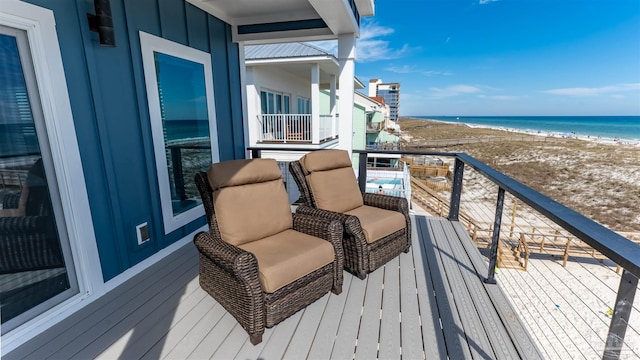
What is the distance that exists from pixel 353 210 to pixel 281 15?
2566 millimetres

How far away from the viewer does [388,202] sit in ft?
9.27

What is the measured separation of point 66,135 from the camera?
6.01ft

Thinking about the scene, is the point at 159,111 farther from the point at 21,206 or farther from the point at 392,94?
the point at 392,94

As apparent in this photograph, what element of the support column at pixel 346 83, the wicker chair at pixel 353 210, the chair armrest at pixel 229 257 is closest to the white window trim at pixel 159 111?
the chair armrest at pixel 229 257

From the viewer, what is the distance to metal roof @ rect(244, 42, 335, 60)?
23.8 ft

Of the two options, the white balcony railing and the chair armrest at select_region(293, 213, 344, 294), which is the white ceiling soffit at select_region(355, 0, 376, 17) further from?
the white balcony railing

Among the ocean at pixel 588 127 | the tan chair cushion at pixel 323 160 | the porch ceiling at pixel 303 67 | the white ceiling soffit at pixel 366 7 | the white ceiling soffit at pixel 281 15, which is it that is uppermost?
the porch ceiling at pixel 303 67

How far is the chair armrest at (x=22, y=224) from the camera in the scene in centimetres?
162

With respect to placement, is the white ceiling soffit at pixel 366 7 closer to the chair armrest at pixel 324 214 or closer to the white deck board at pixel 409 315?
the chair armrest at pixel 324 214

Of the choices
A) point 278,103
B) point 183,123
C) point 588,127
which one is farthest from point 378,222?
point 588,127

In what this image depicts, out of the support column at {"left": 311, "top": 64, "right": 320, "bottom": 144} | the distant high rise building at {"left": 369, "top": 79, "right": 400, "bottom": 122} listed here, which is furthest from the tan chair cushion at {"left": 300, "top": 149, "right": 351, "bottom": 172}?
the distant high rise building at {"left": 369, "top": 79, "right": 400, "bottom": 122}

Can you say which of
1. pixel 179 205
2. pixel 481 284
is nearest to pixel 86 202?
pixel 179 205

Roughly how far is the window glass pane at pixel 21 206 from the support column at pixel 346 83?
3.10m

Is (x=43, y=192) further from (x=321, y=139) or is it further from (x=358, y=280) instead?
(x=321, y=139)
